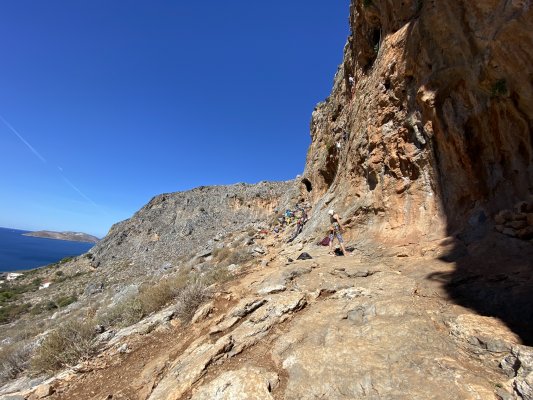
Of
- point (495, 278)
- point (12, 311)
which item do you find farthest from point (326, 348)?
point (12, 311)

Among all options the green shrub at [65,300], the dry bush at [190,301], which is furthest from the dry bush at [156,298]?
the green shrub at [65,300]

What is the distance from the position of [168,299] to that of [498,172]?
9504 millimetres

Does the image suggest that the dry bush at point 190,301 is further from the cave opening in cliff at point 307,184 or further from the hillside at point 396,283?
the cave opening in cliff at point 307,184

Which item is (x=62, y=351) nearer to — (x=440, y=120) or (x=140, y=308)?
(x=140, y=308)

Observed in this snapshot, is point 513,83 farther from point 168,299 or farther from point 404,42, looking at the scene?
point 168,299

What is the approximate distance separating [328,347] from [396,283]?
8.65 feet

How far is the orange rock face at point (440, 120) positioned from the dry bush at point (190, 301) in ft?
20.3

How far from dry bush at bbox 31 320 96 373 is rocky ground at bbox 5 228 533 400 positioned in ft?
1.19

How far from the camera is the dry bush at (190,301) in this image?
7.20 metres

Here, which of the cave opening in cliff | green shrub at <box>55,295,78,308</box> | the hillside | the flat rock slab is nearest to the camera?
the flat rock slab

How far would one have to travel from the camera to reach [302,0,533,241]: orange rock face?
7.11m

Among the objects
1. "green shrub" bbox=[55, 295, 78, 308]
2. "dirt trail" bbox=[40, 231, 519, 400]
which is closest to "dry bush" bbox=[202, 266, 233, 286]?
"dirt trail" bbox=[40, 231, 519, 400]

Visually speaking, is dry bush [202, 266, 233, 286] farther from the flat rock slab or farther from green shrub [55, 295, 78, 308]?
green shrub [55, 295, 78, 308]

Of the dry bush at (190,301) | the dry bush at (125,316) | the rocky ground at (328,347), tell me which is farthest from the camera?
the dry bush at (125,316)
